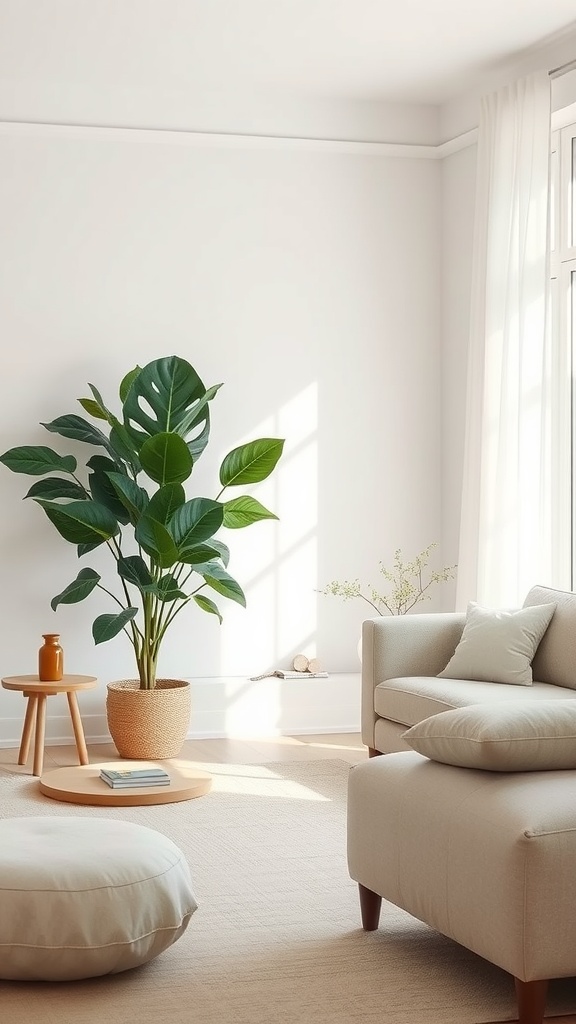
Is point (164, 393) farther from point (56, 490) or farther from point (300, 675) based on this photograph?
point (300, 675)

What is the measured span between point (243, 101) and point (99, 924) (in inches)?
184

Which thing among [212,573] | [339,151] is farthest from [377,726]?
[339,151]

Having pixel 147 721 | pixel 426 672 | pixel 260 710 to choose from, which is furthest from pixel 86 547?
pixel 426 672

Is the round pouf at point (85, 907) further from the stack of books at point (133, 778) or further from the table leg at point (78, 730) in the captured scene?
the table leg at point (78, 730)

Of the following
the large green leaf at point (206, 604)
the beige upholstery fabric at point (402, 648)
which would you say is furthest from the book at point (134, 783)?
the large green leaf at point (206, 604)

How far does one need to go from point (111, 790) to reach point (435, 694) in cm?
126

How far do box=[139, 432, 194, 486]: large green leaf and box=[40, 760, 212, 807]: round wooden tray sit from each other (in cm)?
125

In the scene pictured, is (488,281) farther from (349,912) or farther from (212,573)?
(349,912)

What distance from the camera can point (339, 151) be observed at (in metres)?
6.70

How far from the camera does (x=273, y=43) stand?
5781 mm

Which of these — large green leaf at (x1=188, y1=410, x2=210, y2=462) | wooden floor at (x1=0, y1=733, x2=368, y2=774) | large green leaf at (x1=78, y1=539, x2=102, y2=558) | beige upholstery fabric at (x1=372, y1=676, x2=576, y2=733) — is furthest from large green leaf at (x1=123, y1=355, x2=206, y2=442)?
beige upholstery fabric at (x1=372, y1=676, x2=576, y2=733)

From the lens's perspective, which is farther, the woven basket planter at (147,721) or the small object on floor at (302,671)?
the small object on floor at (302,671)

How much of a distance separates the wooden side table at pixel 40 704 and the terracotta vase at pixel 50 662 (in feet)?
0.11

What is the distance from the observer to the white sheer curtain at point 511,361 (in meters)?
5.68
